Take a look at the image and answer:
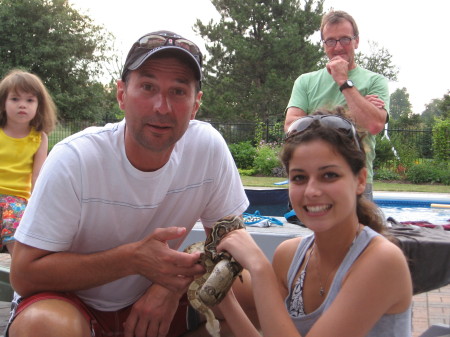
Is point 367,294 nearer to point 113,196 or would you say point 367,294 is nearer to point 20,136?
point 113,196

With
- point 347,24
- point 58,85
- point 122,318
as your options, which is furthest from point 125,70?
point 58,85

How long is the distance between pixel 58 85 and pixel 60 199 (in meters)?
30.8

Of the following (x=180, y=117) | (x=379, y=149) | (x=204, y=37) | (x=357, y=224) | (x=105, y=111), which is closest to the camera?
(x=357, y=224)

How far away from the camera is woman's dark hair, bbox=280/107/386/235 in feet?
7.11

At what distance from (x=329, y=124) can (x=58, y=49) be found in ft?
100

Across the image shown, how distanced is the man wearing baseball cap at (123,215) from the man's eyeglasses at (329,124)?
1.82 ft

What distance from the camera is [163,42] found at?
244 centimetres

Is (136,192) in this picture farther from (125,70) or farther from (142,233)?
(125,70)

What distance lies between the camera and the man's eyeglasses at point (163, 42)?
95.6 inches

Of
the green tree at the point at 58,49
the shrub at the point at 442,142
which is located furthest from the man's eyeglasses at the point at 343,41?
the green tree at the point at 58,49

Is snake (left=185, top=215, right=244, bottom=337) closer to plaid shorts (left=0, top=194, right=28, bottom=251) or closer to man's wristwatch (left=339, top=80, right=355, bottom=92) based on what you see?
man's wristwatch (left=339, top=80, right=355, bottom=92)

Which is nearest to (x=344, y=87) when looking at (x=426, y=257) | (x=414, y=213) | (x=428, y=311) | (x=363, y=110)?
(x=363, y=110)

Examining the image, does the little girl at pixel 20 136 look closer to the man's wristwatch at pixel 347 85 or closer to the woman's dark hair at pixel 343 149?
the man's wristwatch at pixel 347 85

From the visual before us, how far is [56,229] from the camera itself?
7.62 ft
